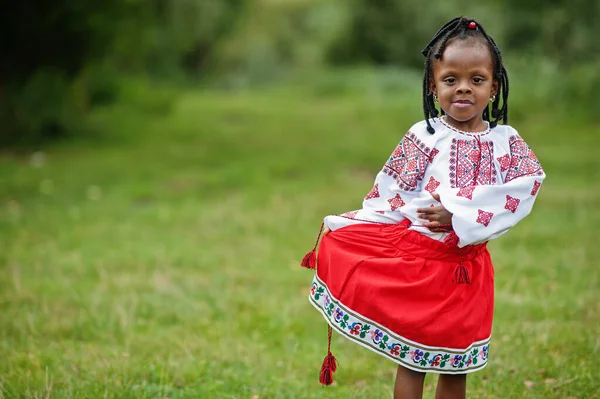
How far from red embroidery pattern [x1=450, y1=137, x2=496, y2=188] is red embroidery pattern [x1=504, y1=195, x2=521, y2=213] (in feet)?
0.43

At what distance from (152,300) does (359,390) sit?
222 centimetres

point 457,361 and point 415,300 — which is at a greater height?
point 415,300

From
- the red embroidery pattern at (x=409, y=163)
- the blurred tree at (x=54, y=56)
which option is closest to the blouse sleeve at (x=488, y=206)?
the red embroidery pattern at (x=409, y=163)

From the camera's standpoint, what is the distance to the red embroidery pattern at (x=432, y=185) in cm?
294

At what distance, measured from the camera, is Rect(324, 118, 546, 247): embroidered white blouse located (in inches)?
109

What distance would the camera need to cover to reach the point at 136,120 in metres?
16.4

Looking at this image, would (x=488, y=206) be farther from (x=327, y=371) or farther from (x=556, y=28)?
(x=556, y=28)

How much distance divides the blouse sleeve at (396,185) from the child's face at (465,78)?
198 mm

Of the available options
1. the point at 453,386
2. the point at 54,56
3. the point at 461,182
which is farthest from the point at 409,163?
the point at 54,56

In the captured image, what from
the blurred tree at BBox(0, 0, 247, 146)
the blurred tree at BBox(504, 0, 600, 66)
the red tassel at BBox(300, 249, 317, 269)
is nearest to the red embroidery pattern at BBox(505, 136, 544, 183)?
the red tassel at BBox(300, 249, 317, 269)

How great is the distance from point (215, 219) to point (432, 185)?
5.53 meters

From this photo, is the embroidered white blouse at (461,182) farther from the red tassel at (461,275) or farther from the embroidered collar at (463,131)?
the red tassel at (461,275)

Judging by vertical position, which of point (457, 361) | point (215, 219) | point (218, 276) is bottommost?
point (215, 219)

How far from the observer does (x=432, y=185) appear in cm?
296
